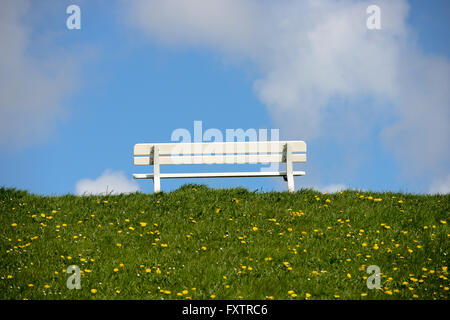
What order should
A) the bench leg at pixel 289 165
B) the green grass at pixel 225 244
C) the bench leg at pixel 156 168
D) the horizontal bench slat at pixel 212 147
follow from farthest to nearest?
the bench leg at pixel 289 165 → the horizontal bench slat at pixel 212 147 → the bench leg at pixel 156 168 → the green grass at pixel 225 244

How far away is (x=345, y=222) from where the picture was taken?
9.09 metres

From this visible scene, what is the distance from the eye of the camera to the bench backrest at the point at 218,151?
1091 centimetres

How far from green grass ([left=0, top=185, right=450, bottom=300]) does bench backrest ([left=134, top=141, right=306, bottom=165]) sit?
761 mm

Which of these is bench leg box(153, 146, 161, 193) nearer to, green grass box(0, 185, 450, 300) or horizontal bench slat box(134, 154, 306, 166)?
horizontal bench slat box(134, 154, 306, 166)

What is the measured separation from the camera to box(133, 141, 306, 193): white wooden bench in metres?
10.9

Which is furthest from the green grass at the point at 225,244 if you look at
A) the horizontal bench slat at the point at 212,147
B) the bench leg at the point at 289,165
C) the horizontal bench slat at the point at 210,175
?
the horizontal bench slat at the point at 212,147

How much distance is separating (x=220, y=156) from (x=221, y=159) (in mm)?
74

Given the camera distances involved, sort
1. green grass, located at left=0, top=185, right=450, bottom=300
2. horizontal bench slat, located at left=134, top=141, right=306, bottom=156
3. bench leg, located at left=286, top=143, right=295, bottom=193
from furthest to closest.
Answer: bench leg, located at left=286, top=143, right=295, bottom=193, horizontal bench slat, located at left=134, top=141, right=306, bottom=156, green grass, located at left=0, top=185, right=450, bottom=300

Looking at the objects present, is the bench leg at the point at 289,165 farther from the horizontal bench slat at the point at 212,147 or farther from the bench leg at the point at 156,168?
the bench leg at the point at 156,168

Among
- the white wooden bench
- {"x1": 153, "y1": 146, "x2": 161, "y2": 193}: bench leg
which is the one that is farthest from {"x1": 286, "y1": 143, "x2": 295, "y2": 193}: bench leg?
{"x1": 153, "y1": 146, "x2": 161, "y2": 193}: bench leg

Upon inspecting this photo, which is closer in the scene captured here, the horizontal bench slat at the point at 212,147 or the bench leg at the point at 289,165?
the horizontal bench slat at the point at 212,147

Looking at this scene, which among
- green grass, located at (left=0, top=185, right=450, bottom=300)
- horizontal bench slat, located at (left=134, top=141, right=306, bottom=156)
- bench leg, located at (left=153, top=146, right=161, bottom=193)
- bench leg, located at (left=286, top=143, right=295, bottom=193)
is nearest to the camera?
green grass, located at (left=0, top=185, right=450, bottom=300)

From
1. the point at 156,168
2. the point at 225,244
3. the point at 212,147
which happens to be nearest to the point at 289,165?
the point at 212,147
